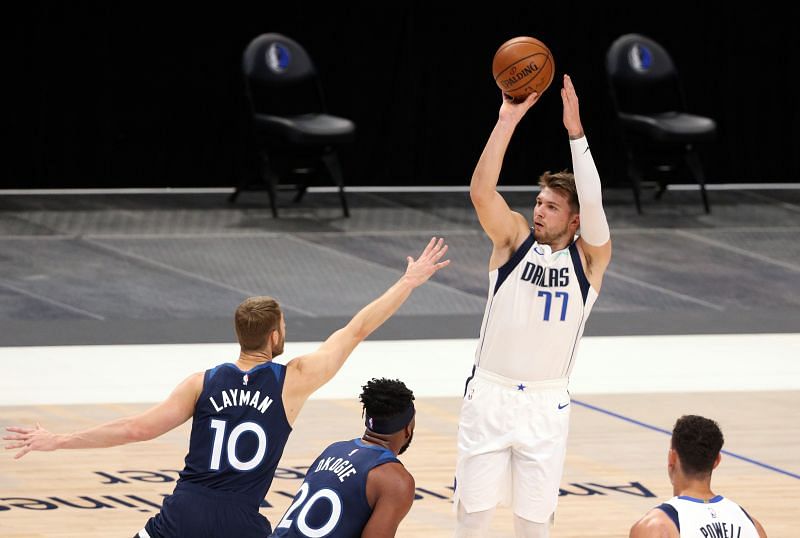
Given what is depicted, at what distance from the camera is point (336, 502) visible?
14.8 feet

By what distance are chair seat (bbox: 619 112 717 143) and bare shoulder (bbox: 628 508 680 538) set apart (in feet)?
30.0

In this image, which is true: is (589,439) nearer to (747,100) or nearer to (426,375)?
(426,375)

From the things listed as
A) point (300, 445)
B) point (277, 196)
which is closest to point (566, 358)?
point (300, 445)

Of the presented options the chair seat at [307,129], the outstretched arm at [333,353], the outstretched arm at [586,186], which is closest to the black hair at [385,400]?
the outstretched arm at [333,353]

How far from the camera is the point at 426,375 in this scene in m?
9.56

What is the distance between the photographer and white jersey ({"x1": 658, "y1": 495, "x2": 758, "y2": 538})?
4.10 m

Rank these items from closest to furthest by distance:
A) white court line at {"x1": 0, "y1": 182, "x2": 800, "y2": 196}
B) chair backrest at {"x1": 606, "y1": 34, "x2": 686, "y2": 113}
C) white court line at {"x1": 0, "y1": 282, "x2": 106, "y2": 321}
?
white court line at {"x1": 0, "y1": 282, "x2": 106, "y2": 321}, chair backrest at {"x1": 606, "y1": 34, "x2": 686, "y2": 113}, white court line at {"x1": 0, "y1": 182, "x2": 800, "y2": 196}

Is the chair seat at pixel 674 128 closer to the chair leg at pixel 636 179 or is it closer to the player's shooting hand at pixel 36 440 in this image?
the chair leg at pixel 636 179

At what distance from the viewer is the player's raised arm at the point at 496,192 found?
17.2 feet

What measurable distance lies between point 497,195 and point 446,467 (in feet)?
8.40

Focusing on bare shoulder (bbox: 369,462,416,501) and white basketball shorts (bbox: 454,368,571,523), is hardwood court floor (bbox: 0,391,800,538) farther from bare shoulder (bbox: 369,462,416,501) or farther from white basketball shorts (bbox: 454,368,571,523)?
bare shoulder (bbox: 369,462,416,501)

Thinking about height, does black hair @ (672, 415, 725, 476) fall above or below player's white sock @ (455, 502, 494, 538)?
above

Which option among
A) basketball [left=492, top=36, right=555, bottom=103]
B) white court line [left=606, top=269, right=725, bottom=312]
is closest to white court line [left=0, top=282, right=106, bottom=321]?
white court line [left=606, top=269, right=725, bottom=312]

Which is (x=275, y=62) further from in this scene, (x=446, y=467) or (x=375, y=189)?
(x=446, y=467)
